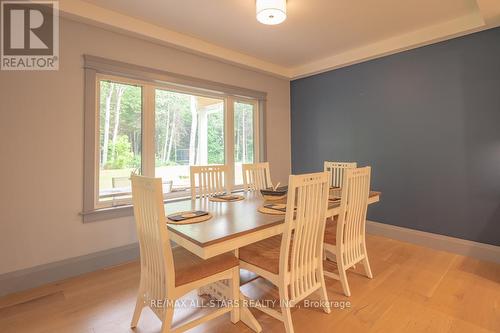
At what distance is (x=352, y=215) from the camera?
2.12 metres

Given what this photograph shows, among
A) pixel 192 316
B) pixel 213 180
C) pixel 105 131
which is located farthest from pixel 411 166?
pixel 105 131

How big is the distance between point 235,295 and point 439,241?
2.69 m

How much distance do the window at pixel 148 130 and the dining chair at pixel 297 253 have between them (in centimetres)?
150

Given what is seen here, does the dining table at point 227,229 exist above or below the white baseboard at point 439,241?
above

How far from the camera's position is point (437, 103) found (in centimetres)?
304

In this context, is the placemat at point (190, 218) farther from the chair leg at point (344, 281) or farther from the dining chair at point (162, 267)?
the chair leg at point (344, 281)

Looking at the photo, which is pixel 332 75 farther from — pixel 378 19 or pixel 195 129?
pixel 195 129

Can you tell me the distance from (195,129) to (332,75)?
231 cm

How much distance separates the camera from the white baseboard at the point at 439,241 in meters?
2.70

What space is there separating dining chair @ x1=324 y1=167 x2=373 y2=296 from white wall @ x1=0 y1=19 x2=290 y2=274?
214cm

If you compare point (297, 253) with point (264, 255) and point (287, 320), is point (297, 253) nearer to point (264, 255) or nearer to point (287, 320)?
point (264, 255)

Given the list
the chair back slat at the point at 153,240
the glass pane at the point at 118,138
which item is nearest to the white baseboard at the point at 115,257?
the glass pane at the point at 118,138

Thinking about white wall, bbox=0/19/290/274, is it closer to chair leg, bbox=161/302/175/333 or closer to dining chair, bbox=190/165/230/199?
dining chair, bbox=190/165/230/199

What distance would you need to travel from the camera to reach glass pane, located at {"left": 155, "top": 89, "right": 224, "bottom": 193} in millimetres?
3129
